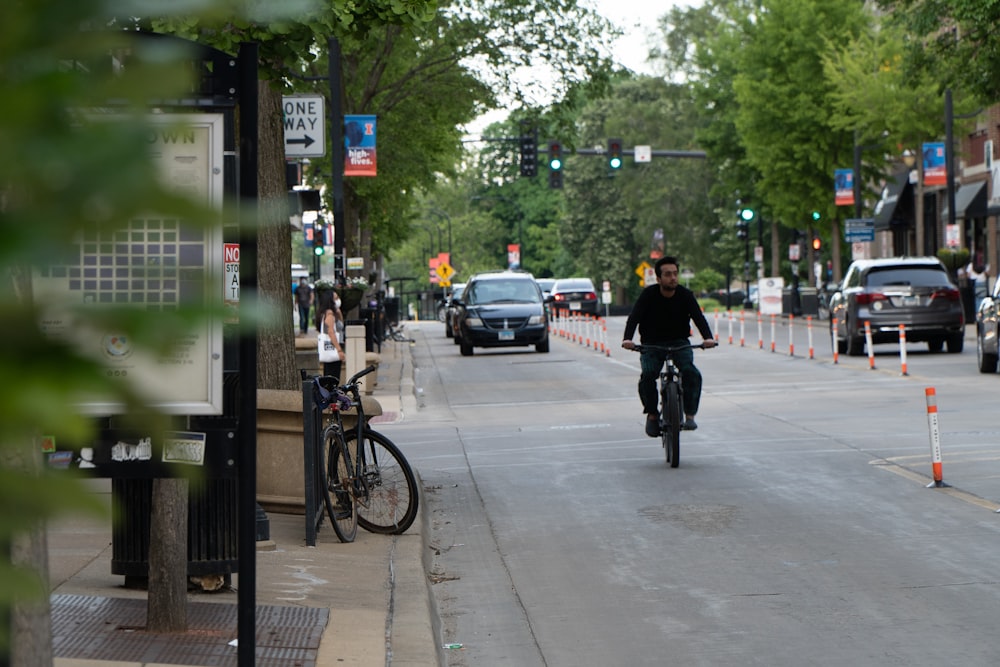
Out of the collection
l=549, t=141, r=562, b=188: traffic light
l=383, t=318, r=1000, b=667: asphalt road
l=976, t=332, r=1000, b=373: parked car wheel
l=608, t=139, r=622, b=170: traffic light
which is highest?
l=608, t=139, r=622, b=170: traffic light

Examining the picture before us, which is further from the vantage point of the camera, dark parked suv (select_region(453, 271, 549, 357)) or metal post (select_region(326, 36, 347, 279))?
dark parked suv (select_region(453, 271, 549, 357))

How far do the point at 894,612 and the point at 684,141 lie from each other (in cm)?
8861

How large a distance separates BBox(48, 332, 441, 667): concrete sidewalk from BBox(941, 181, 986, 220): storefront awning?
2086 inches

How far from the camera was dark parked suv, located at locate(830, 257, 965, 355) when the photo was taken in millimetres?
31375

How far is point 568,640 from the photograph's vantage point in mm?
7523

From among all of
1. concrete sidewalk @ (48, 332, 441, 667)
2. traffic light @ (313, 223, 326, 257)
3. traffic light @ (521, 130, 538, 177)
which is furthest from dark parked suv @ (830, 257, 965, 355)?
concrete sidewalk @ (48, 332, 441, 667)

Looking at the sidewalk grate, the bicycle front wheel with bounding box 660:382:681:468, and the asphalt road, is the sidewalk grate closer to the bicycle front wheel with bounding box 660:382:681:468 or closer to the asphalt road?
the asphalt road

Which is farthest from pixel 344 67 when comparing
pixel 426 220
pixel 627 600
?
pixel 426 220

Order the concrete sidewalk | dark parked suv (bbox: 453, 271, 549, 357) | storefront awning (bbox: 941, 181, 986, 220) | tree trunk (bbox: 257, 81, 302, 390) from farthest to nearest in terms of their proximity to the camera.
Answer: storefront awning (bbox: 941, 181, 986, 220) < dark parked suv (bbox: 453, 271, 549, 357) < tree trunk (bbox: 257, 81, 302, 390) < the concrete sidewalk

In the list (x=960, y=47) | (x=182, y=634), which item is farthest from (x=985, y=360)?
(x=182, y=634)

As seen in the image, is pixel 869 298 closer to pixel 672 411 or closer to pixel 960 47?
pixel 960 47

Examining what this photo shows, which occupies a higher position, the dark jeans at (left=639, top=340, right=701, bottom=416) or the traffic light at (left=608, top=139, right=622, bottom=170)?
the traffic light at (left=608, top=139, right=622, bottom=170)

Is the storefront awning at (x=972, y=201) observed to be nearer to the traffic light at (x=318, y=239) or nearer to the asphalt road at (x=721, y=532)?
the traffic light at (x=318, y=239)

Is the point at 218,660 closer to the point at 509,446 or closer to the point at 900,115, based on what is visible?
the point at 509,446
